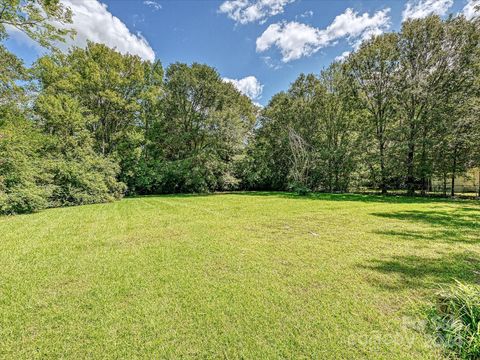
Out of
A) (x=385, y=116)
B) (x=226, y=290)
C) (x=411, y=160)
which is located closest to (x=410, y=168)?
(x=411, y=160)

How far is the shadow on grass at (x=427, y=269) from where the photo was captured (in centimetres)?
327

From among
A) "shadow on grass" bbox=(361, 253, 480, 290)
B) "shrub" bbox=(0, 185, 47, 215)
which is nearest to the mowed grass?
"shadow on grass" bbox=(361, 253, 480, 290)

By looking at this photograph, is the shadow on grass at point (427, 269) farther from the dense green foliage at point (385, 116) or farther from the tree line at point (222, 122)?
the dense green foliage at point (385, 116)

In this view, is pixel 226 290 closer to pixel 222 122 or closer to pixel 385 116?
pixel 222 122

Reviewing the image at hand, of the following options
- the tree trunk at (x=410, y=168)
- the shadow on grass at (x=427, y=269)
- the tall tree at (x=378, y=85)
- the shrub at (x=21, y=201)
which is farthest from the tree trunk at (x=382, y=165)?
the shrub at (x=21, y=201)

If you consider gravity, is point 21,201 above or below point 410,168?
below

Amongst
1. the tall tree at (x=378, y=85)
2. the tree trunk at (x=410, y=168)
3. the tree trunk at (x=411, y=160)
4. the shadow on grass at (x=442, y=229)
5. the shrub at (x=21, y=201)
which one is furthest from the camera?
the tall tree at (x=378, y=85)

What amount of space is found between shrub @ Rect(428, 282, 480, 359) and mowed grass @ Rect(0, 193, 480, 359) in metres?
0.15

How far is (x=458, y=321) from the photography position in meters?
2.17

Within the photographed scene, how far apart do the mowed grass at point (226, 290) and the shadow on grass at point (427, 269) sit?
2cm

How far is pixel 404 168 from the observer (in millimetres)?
16234

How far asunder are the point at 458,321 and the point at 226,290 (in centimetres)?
255

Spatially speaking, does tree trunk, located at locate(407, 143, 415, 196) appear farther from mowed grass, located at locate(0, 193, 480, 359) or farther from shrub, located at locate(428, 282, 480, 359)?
shrub, located at locate(428, 282, 480, 359)

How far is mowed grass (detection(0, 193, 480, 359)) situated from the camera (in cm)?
212
